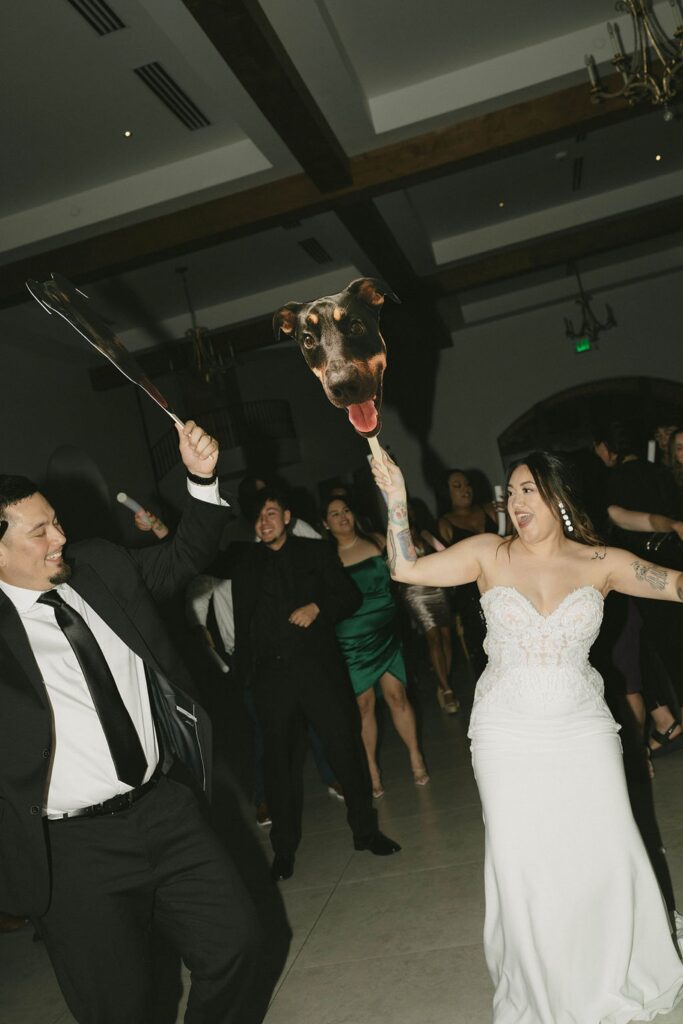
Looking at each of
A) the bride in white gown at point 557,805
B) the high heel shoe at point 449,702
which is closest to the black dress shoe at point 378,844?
the bride in white gown at point 557,805

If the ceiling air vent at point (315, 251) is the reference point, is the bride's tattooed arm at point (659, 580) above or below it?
below

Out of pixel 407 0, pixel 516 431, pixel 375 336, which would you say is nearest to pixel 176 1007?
pixel 375 336

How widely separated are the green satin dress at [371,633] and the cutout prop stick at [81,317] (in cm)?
330

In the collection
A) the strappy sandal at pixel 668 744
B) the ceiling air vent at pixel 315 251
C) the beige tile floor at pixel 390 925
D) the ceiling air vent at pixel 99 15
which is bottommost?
the beige tile floor at pixel 390 925

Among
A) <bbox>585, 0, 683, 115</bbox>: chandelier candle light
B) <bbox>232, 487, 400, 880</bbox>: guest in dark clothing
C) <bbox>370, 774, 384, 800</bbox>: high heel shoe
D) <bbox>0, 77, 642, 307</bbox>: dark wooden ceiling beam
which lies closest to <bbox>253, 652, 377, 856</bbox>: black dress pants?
<bbox>232, 487, 400, 880</bbox>: guest in dark clothing

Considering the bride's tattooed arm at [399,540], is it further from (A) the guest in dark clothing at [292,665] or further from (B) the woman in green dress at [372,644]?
(B) the woman in green dress at [372,644]

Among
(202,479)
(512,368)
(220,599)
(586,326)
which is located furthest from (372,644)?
(512,368)

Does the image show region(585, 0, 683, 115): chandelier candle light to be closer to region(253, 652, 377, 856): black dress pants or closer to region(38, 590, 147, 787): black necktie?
region(253, 652, 377, 856): black dress pants

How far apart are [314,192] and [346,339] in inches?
209

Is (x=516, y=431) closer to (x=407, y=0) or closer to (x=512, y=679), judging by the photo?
(x=407, y=0)

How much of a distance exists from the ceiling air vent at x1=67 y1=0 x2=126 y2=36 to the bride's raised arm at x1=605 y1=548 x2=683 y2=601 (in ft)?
13.6

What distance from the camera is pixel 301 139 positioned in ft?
20.2

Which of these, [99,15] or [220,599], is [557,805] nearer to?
[220,599]

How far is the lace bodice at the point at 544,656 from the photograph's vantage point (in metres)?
2.84
